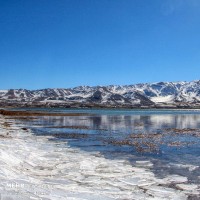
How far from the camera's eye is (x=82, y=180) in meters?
16.8

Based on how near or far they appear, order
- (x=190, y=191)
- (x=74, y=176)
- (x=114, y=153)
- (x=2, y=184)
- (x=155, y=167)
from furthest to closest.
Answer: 1. (x=114, y=153)
2. (x=155, y=167)
3. (x=74, y=176)
4. (x=190, y=191)
5. (x=2, y=184)

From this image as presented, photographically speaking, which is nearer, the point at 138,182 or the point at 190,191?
the point at 190,191

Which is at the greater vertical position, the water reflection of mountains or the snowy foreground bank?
the snowy foreground bank

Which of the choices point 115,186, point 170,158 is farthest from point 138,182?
point 170,158

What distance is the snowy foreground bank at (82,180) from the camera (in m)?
13.4

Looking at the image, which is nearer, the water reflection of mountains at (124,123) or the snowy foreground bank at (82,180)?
the snowy foreground bank at (82,180)

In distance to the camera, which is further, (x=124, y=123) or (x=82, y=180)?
(x=124, y=123)

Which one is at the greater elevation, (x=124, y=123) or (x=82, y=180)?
(x=82, y=180)

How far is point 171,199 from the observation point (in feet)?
45.2

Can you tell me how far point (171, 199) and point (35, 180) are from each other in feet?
21.4

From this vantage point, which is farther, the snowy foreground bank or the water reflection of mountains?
the water reflection of mountains

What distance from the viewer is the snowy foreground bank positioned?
44.0 feet

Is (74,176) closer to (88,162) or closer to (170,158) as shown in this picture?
(88,162)

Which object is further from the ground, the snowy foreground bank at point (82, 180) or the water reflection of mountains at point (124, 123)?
the snowy foreground bank at point (82, 180)
